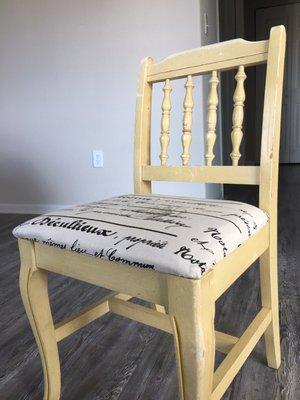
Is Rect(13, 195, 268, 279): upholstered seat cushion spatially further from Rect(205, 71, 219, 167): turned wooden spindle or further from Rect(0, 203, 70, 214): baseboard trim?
Rect(0, 203, 70, 214): baseboard trim

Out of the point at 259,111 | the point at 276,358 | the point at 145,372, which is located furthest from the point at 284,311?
the point at 259,111

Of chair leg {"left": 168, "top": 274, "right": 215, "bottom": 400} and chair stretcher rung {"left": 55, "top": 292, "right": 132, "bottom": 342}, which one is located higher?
chair leg {"left": 168, "top": 274, "right": 215, "bottom": 400}

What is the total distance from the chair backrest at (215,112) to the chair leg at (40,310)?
13.3 inches

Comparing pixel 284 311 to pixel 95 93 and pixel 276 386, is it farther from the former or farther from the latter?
pixel 95 93

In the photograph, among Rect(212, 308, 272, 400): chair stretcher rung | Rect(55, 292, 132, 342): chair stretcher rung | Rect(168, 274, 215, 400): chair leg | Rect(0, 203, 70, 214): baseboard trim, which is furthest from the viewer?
Rect(0, 203, 70, 214): baseboard trim

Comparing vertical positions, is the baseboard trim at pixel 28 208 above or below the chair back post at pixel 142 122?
below

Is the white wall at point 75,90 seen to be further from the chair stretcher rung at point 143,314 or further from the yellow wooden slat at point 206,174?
the chair stretcher rung at point 143,314

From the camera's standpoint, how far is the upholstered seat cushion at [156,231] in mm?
437

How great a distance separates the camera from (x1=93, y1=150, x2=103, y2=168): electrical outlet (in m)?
2.13

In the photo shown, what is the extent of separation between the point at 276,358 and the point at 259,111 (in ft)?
13.4

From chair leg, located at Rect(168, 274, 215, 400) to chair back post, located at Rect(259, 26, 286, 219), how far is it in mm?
285

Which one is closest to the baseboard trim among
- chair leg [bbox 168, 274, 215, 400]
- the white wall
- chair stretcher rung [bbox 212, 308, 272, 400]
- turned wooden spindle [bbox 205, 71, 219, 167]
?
the white wall

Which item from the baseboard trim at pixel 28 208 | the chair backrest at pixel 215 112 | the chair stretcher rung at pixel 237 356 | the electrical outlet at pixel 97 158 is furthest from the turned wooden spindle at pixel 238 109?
the baseboard trim at pixel 28 208

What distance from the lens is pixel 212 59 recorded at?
2.41 ft
